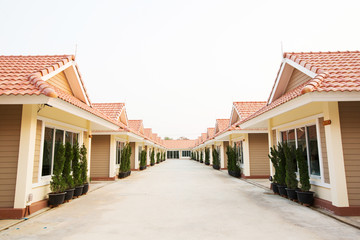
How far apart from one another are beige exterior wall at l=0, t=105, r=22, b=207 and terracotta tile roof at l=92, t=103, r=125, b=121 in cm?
869

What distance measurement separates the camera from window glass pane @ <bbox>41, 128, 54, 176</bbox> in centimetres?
659

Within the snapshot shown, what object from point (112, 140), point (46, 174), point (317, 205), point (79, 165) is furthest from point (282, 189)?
point (112, 140)

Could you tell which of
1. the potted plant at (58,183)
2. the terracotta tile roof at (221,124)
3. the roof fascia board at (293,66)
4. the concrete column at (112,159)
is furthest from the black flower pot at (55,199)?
the terracotta tile roof at (221,124)

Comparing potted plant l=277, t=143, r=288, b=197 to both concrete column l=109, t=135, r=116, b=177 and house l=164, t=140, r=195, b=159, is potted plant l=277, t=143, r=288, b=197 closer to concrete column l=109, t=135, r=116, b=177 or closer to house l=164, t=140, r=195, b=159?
concrete column l=109, t=135, r=116, b=177

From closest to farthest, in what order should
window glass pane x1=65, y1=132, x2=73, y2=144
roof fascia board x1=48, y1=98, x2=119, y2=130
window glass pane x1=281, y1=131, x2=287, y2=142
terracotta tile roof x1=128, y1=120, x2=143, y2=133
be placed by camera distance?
roof fascia board x1=48, y1=98, x2=119, y2=130
window glass pane x1=65, y1=132, x2=73, y2=144
window glass pane x1=281, y1=131, x2=287, y2=142
terracotta tile roof x1=128, y1=120, x2=143, y2=133

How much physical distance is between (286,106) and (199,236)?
4.23m

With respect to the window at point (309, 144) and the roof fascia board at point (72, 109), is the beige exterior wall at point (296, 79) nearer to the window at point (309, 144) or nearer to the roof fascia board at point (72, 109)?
the window at point (309, 144)

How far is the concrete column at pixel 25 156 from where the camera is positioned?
5309mm

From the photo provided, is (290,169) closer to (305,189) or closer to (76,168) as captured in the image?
(305,189)

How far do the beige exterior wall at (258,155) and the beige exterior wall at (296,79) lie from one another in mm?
5159

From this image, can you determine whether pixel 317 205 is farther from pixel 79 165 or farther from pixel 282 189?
pixel 79 165

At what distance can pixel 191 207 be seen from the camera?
627 centimetres

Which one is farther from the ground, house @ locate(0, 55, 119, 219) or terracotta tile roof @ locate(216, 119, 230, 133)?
terracotta tile roof @ locate(216, 119, 230, 133)

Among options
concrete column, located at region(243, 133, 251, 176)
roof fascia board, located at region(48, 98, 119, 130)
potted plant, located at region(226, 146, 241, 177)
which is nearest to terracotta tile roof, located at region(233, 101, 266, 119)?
concrete column, located at region(243, 133, 251, 176)
